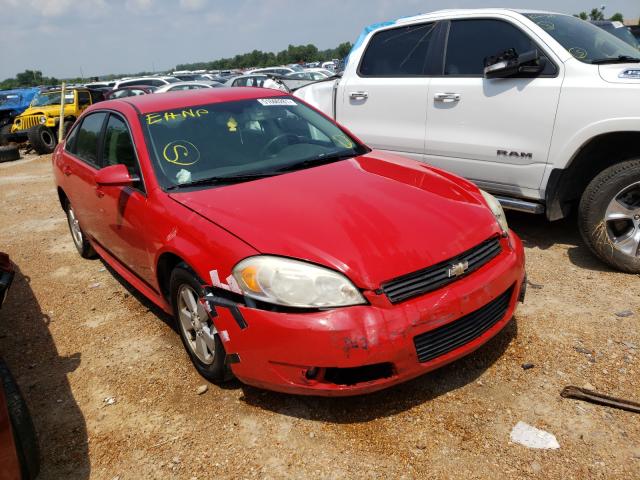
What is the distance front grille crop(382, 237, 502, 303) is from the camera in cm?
230

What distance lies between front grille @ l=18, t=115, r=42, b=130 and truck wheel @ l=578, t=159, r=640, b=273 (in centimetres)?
1520

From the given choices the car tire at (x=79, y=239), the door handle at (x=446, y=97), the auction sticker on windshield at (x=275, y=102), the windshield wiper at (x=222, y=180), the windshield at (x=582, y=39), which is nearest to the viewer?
the windshield wiper at (x=222, y=180)

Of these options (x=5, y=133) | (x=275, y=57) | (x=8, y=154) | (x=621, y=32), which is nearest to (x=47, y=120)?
(x=8, y=154)

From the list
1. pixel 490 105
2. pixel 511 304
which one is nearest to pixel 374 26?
pixel 490 105

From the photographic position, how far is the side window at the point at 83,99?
14773mm

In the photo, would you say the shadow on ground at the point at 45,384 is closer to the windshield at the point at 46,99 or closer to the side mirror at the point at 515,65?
the side mirror at the point at 515,65

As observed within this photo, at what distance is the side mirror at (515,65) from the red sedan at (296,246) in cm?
127

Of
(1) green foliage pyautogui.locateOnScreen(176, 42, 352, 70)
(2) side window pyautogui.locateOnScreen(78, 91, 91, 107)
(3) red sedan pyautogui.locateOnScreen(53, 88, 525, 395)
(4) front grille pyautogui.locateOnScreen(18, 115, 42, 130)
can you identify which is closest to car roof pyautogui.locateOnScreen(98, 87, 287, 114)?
(3) red sedan pyautogui.locateOnScreen(53, 88, 525, 395)

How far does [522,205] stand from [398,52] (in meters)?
1.98

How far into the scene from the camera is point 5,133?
50.1 ft

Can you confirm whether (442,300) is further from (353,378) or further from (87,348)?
(87,348)

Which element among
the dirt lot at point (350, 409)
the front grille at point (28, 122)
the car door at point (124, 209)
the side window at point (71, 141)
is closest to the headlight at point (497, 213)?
the dirt lot at point (350, 409)

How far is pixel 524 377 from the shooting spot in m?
A: 2.77

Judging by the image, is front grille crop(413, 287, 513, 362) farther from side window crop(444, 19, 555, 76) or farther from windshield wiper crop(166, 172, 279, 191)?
side window crop(444, 19, 555, 76)
